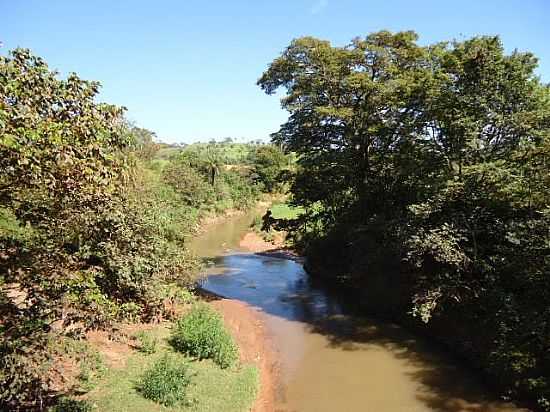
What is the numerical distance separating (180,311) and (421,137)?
12556 mm

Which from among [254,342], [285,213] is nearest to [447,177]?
[254,342]

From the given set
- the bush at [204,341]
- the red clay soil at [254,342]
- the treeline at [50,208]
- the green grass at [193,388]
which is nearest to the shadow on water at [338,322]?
the red clay soil at [254,342]

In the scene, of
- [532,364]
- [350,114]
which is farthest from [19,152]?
[350,114]

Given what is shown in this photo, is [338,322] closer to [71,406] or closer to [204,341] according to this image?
[204,341]

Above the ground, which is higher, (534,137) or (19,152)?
(534,137)

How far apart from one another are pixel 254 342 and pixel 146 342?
495 cm

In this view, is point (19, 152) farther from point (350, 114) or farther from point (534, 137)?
point (350, 114)

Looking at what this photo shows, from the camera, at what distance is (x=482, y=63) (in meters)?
15.2

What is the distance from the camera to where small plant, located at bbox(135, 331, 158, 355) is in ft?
46.5

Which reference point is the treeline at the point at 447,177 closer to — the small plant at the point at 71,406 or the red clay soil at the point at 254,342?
the red clay soil at the point at 254,342

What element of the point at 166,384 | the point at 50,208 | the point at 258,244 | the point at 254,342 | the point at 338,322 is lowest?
the point at 254,342

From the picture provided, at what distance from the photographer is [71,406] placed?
32.1ft

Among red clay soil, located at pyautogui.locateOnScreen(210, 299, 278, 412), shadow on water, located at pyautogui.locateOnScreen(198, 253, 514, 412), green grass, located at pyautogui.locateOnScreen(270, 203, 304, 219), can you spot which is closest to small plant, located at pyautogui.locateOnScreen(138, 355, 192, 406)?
red clay soil, located at pyautogui.locateOnScreen(210, 299, 278, 412)

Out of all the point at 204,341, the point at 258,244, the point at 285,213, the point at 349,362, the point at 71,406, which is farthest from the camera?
the point at 285,213
